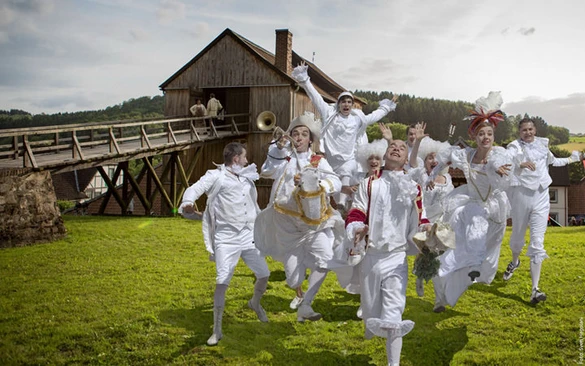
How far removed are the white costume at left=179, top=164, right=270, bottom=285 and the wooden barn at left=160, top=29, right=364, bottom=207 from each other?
15812 millimetres

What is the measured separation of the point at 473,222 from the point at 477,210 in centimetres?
18

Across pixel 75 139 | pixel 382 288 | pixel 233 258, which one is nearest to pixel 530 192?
pixel 382 288

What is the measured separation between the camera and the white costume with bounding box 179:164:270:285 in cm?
605

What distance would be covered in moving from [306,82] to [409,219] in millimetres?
3878

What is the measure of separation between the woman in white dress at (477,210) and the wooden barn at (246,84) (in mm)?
15844

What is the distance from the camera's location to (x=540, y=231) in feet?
24.8

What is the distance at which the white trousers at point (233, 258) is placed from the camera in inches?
233

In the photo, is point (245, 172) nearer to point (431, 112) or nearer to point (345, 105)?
point (345, 105)

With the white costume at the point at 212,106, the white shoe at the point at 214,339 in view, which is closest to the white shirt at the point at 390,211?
the white shoe at the point at 214,339

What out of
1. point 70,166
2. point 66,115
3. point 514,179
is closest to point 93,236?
point 70,166

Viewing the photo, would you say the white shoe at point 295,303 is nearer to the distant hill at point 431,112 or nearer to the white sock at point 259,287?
the white sock at point 259,287

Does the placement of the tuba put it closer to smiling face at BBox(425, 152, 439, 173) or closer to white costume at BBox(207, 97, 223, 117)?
white costume at BBox(207, 97, 223, 117)

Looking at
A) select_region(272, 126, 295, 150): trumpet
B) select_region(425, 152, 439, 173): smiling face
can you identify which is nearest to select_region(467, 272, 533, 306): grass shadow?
select_region(425, 152, 439, 173): smiling face

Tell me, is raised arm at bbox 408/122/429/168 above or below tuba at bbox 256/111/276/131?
below
